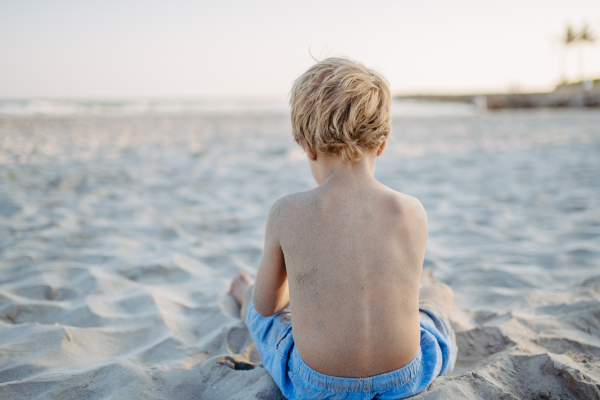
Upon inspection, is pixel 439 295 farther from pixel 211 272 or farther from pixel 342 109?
pixel 211 272

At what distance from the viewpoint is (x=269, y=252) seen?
1.39 metres

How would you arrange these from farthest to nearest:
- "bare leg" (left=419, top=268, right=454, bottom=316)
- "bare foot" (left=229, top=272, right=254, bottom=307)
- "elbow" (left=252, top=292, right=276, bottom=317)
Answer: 1. "bare foot" (left=229, top=272, right=254, bottom=307)
2. "bare leg" (left=419, top=268, right=454, bottom=316)
3. "elbow" (left=252, top=292, right=276, bottom=317)

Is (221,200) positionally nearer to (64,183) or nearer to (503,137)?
(64,183)

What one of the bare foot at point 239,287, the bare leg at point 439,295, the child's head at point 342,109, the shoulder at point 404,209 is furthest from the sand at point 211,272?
the child's head at point 342,109

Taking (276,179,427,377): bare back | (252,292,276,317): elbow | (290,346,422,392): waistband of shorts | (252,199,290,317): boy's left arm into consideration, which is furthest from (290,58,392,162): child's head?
(290,346,422,392): waistband of shorts

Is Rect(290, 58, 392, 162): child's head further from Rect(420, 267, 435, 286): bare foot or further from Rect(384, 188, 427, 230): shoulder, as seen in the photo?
Rect(420, 267, 435, 286): bare foot

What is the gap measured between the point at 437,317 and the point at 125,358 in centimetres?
141

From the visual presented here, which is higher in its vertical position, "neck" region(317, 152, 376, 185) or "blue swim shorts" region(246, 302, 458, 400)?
"neck" region(317, 152, 376, 185)

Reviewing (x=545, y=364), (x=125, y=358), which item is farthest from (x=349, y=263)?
(x=125, y=358)

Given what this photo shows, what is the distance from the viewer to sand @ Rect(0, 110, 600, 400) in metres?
1.60

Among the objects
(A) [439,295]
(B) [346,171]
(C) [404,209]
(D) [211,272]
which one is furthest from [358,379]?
(D) [211,272]

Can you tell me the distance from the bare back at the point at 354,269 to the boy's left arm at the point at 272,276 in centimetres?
3

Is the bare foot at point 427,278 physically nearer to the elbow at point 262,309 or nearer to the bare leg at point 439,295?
the bare leg at point 439,295

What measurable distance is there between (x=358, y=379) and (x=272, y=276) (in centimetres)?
46
